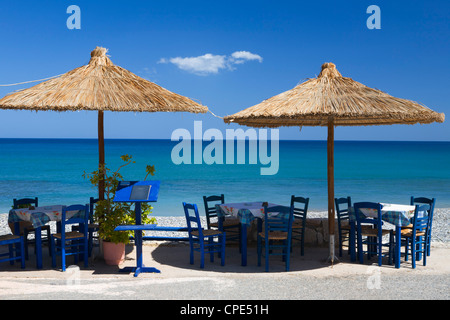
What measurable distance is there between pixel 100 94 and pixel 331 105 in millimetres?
2974

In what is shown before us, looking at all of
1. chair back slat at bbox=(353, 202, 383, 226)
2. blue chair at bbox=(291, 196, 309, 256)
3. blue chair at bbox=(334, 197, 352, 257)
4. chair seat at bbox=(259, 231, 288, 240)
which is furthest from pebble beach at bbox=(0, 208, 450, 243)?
chair seat at bbox=(259, 231, 288, 240)

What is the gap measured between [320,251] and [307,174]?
27.2 meters

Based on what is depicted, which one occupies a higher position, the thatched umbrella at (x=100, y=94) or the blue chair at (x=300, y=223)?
the thatched umbrella at (x=100, y=94)

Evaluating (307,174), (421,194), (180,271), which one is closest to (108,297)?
(180,271)

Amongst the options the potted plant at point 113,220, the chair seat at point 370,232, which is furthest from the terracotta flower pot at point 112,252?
the chair seat at point 370,232

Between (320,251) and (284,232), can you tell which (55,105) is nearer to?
(284,232)

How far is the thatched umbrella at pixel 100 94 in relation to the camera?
6117 millimetres

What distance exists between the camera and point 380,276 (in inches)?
231

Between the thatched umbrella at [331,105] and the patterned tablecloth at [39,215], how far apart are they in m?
2.57

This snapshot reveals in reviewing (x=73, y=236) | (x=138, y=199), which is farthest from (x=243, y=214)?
(x=73, y=236)

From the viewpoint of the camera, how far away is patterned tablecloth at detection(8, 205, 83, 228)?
245 inches

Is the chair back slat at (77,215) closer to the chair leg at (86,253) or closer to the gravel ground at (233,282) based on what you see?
the chair leg at (86,253)

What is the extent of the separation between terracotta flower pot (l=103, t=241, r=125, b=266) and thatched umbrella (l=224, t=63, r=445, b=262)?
7.42 feet
